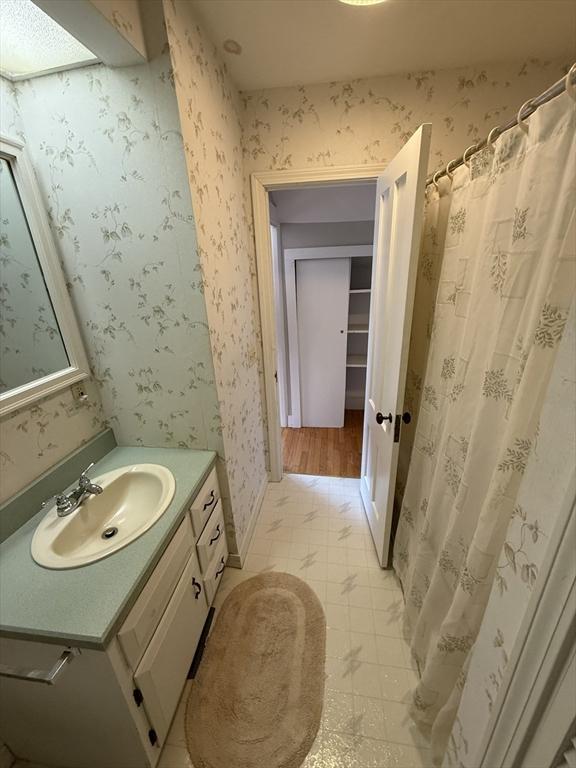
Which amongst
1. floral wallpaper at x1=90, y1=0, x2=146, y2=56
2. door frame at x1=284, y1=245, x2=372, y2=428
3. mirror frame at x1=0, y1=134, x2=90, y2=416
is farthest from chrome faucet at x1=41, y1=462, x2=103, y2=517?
door frame at x1=284, y1=245, x2=372, y2=428

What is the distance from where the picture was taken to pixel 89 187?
111 cm

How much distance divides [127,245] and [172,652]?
1.46 meters

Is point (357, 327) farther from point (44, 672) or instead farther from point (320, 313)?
point (44, 672)

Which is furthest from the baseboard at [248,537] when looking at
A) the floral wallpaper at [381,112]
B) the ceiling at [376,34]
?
the ceiling at [376,34]

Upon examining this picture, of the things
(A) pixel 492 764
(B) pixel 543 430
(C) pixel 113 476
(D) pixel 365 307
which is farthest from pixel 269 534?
(D) pixel 365 307

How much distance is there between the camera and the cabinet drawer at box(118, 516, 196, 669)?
827mm

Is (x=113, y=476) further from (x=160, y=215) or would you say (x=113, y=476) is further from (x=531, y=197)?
(x=531, y=197)

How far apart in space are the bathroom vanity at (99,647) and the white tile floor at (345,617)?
295 mm

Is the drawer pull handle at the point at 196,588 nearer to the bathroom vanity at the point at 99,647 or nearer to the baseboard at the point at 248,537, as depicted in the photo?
the bathroom vanity at the point at 99,647

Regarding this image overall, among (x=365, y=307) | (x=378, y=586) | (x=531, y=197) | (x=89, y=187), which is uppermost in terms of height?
(x=89, y=187)

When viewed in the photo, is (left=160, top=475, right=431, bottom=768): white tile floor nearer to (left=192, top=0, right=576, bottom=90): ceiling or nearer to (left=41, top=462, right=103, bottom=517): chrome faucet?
(left=41, top=462, right=103, bottom=517): chrome faucet

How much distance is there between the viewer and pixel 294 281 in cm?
273

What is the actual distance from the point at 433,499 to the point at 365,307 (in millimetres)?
2432

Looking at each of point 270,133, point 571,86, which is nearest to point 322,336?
point 270,133
